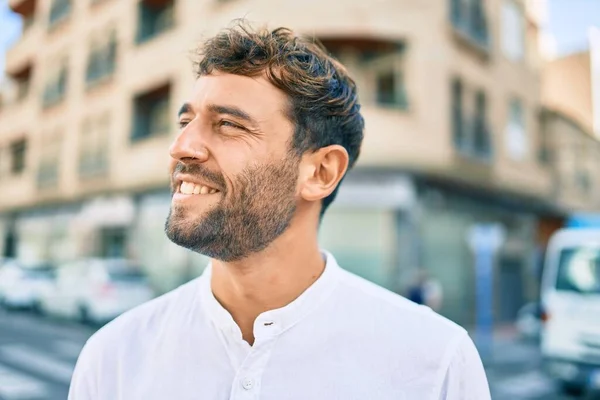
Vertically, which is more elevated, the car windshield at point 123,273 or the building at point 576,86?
the building at point 576,86

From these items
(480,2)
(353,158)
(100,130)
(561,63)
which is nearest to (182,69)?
(100,130)

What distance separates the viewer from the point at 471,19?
13266 millimetres

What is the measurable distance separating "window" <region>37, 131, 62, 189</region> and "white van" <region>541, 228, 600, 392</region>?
55.5ft

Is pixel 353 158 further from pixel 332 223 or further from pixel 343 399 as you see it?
pixel 332 223

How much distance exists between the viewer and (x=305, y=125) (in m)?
1.57

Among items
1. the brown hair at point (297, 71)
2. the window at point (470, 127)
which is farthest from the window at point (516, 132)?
the brown hair at point (297, 71)

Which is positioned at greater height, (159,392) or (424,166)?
(424,166)

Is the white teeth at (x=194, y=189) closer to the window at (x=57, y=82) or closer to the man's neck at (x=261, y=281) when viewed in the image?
the man's neck at (x=261, y=281)

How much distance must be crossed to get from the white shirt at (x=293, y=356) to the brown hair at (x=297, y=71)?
487 mm

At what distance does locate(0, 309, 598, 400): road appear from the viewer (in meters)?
5.47

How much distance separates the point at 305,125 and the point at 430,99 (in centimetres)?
1029

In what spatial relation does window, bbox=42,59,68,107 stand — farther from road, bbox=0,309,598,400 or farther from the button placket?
the button placket

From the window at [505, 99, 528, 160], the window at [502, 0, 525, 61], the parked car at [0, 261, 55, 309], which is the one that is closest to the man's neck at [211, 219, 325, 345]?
the parked car at [0, 261, 55, 309]

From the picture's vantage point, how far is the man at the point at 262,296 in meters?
1.33
